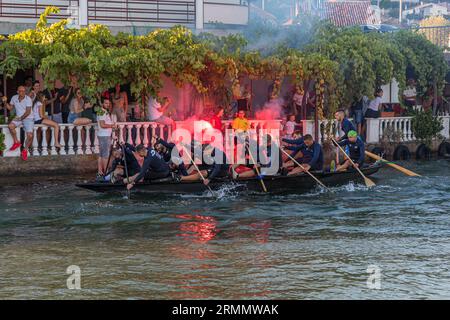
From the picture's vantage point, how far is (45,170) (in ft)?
71.0

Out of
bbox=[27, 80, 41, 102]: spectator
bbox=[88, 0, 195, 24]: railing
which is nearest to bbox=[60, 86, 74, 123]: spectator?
bbox=[27, 80, 41, 102]: spectator

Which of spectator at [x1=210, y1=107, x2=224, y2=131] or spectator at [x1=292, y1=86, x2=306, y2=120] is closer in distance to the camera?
spectator at [x1=210, y1=107, x2=224, y2=131]

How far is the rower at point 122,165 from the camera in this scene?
61.6ft

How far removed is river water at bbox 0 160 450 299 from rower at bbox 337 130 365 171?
0.62 metres

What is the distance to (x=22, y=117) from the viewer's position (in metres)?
20.9

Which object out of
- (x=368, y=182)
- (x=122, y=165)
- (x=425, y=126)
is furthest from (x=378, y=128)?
(x=122, y=165)

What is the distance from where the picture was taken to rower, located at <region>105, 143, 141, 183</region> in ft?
61.6

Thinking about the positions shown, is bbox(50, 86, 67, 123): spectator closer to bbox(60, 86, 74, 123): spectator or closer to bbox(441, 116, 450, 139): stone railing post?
bbox(60, 86, 74, 123): spectator

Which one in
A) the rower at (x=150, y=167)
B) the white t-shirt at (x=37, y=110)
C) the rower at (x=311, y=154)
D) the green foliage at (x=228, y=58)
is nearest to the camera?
the rower at (x=150, y=167)

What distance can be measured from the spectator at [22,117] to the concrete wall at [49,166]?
10.5 inches

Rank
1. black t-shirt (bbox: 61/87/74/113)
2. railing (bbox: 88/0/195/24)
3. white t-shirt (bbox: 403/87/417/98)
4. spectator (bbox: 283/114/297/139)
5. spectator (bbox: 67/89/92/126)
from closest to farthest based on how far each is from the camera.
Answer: spectator (bbox: 67/89/92/126)
black t-shirt (bbox: 61/87/74/113)
spectator (bbox: 283/114/297/139)
railing (bbox: 88/0/195/24)
white t-shirt (bbox: 403/87/417/98)

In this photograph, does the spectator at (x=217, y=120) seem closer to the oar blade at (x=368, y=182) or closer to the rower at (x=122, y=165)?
the oar blade at (x=368, y=182)

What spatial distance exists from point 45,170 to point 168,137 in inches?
126

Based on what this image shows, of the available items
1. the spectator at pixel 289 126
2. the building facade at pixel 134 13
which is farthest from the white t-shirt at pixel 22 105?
the spectator at pixel 289 126
